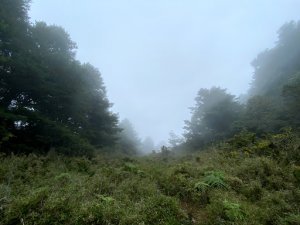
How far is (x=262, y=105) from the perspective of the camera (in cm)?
2642

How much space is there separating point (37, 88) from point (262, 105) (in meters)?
19.9

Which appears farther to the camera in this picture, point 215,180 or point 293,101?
point 293,101

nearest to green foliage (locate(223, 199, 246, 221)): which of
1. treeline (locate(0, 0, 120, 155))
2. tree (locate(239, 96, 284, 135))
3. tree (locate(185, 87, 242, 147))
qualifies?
treeline (locate(0, 0, 120, 155))

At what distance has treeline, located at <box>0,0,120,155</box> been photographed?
54.0 feet

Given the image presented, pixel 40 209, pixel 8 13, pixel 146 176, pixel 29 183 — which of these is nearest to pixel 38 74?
pixel 8 13

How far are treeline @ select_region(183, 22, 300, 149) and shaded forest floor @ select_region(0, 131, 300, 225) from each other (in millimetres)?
10996

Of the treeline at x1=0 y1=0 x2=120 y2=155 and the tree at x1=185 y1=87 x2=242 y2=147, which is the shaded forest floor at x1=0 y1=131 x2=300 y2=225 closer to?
the treeline at x1=0 y1=0 x2=120 y2=155

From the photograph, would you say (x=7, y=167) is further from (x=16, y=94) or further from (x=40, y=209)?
(x=16, y=94)

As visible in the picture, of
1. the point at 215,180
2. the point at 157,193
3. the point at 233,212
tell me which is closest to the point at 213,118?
the point at 215,180

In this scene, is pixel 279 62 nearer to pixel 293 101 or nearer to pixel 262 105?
pixel 262 105

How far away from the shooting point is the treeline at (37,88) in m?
16.5

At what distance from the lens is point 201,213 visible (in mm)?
7867

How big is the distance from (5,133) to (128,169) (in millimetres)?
7213

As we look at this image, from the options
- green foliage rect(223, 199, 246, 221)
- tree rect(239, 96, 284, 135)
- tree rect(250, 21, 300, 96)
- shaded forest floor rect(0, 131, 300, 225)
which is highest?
tree rect(250, 21, 300, 96)
